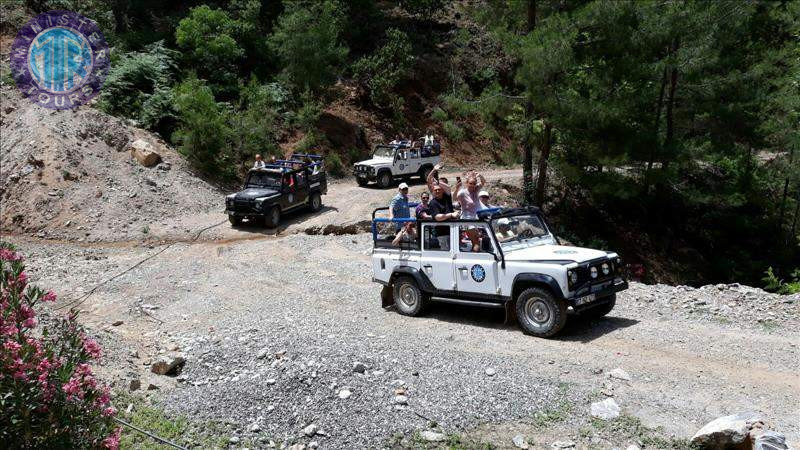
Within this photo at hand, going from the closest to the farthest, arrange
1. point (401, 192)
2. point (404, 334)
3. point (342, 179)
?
point (404, 334) < point (401, 192) < point (342, 179)

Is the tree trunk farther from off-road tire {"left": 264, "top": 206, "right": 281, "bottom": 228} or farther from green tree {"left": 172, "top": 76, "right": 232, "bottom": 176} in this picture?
green tree {"left": 172, "top": 76, "right": 232, "bottom": 176}

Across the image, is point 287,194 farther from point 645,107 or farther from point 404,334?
point 645,107

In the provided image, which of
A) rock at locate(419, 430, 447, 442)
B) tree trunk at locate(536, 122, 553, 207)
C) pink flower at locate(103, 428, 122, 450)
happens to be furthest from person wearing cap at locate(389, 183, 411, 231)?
tree trunk at locate(536, 122, 553, 207)

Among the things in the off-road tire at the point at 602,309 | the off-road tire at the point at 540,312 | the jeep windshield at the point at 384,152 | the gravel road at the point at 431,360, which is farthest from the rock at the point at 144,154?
the off-road tire at the point at 602,309

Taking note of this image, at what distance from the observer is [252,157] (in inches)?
1107

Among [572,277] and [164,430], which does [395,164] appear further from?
→ [164,430]

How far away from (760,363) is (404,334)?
5087mm

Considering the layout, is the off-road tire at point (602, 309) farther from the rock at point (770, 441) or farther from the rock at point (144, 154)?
the rock at point (144, 154)

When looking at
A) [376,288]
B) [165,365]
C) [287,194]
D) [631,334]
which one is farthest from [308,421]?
[287,194]

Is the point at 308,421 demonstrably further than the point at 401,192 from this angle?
No

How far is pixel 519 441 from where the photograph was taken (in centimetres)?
748

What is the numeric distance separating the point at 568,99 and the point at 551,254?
1110 cm

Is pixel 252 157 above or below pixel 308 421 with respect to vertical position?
above

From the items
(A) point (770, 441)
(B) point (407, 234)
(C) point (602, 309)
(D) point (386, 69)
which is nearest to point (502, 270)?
(C) point (602, 309)
